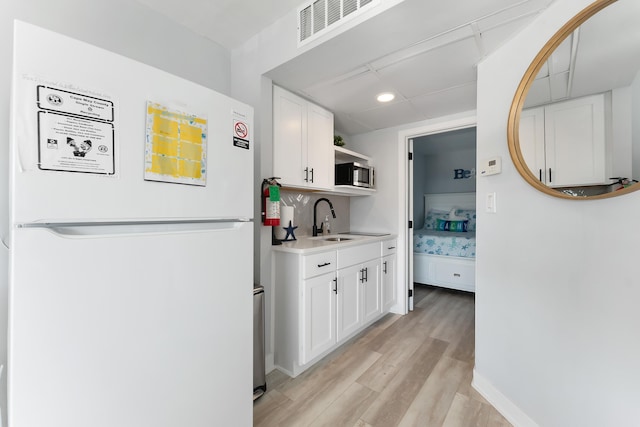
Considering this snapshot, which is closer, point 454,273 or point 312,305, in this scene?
point 312,305

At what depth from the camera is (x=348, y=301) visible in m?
2.26

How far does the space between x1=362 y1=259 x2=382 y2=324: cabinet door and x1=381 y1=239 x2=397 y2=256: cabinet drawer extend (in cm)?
18

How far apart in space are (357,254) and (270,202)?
0.94 m

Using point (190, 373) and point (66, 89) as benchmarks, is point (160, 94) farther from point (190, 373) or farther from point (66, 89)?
point (190, 373)

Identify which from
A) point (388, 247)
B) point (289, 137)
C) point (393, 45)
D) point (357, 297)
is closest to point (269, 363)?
point (357, 297)

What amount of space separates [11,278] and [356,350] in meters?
2.16

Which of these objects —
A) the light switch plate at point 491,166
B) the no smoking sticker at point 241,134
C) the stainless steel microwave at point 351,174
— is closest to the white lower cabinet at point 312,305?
the stainless steel microwave at point 351,174

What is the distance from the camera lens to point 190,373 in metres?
0.98

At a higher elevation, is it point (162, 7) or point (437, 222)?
point (162, 7)

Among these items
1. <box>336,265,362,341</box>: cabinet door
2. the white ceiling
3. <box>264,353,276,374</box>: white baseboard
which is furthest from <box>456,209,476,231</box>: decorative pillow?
<box>264,353,276,374</box>: white baseboard

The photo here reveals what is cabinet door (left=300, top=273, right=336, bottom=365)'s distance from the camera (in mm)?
1857

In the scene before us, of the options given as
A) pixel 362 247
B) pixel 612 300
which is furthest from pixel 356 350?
pixel 612 300

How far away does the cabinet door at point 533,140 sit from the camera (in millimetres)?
1315

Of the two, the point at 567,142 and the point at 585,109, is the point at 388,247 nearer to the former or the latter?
the point at 567,142
